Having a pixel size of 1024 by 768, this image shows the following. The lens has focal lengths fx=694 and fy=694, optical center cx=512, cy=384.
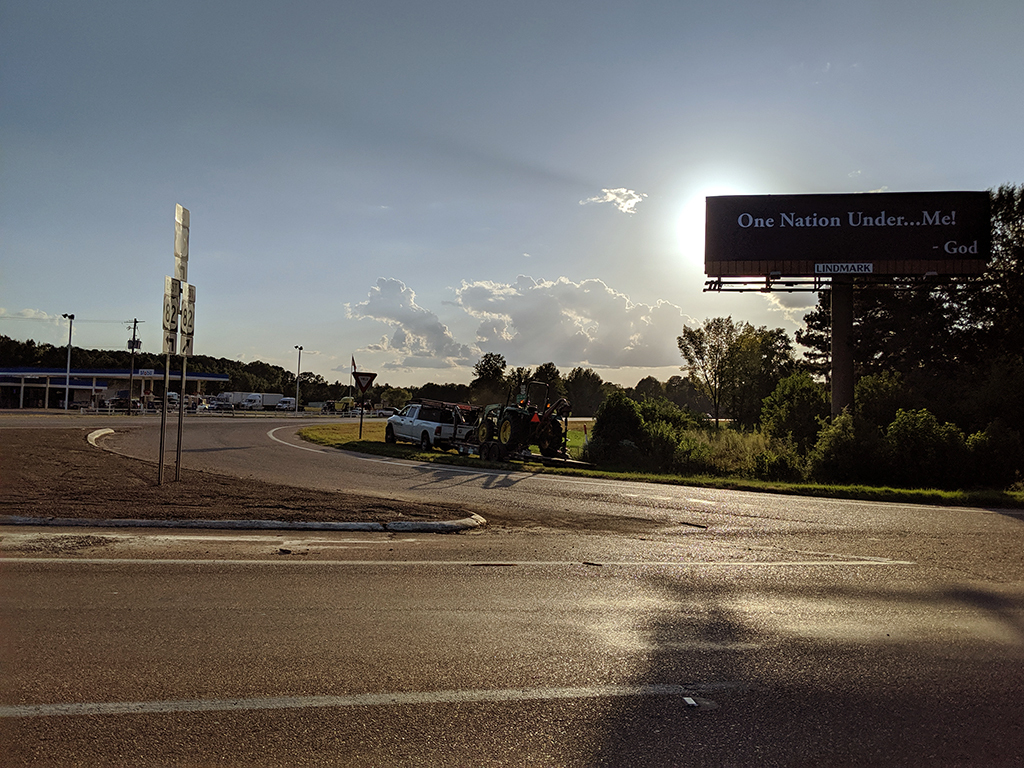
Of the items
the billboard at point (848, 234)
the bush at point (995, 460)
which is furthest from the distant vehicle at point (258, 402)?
the bush at point (995, 460)

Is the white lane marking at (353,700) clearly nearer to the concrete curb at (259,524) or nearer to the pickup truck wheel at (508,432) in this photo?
the concrete curb at (259,524)

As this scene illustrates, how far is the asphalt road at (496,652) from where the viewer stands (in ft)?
12.0

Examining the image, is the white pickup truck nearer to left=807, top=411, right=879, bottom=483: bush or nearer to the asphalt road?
left=807, top=411, right=879, bottom=483: bush

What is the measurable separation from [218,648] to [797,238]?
27.7 metres

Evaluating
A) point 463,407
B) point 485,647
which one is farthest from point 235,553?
point 463,407

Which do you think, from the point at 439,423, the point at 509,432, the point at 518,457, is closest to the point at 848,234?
the point at 509,432

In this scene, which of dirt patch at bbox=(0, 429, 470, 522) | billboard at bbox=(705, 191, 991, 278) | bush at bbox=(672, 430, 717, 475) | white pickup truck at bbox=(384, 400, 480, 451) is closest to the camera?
dirt patch at bbox=(0, 429, 470, 522)

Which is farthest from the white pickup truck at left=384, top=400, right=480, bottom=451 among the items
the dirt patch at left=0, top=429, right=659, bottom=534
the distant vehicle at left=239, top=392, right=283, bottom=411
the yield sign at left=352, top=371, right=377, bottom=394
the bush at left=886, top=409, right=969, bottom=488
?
the distant vehicle at left=239, top=392, right=283, bottom=411

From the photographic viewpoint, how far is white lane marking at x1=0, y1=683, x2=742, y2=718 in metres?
3.85

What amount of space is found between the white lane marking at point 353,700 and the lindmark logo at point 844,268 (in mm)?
26223

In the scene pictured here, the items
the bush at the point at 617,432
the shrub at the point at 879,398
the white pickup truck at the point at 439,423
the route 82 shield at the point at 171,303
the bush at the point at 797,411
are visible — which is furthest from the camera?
the white pickup truck at the point at 439,423

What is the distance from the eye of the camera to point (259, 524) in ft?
32.4

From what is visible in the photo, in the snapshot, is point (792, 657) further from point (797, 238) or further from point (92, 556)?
point (797, 238)

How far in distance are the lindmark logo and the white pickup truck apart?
14.7 meters
